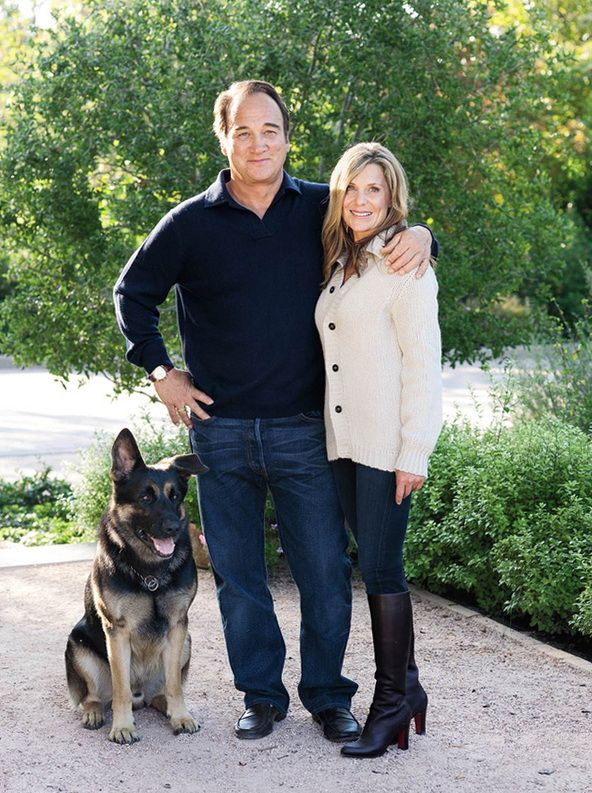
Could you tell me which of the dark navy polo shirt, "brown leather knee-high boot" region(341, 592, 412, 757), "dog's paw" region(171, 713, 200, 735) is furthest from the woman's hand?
"dog's paw" region(171, 713, 200, 735)

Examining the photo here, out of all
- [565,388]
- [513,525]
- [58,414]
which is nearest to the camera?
[513,525]

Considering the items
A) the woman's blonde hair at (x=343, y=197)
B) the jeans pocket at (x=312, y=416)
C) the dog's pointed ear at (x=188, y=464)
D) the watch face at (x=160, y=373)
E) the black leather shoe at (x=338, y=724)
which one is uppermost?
the woman's blonde hair at (x=343, y=197)

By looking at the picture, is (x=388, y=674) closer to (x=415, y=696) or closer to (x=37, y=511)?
(x=415, y=696)

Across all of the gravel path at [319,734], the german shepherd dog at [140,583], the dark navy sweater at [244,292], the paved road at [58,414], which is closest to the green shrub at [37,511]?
the paved road at [58,414]

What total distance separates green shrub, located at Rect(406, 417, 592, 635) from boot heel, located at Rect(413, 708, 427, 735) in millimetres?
1188

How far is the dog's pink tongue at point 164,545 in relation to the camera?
14.3 feet

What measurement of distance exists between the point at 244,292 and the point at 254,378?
32 centimetres

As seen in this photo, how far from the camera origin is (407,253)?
4.01 metres

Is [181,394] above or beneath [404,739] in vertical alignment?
above

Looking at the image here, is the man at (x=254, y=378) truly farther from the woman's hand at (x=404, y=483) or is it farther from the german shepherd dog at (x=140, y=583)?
the woman's hand at (x=404, y=483)

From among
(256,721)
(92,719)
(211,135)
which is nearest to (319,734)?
(256,721)

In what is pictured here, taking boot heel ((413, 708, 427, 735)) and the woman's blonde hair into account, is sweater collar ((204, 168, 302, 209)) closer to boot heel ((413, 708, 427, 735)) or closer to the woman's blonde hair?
the woman's blonde hair

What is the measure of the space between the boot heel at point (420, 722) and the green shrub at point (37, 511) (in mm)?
4025

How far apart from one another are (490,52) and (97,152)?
2.82 meters
